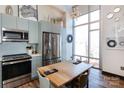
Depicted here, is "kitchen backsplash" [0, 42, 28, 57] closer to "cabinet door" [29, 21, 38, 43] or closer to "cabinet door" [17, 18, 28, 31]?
"cabinet door" [29, 21, 38, 43]

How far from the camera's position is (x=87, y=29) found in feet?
19.5

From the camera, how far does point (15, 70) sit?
3.25m

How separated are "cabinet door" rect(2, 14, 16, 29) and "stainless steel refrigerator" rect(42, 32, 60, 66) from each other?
1.13m

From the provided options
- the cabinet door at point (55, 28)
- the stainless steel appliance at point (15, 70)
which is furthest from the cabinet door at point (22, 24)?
the cabinet door at point (55, 28)

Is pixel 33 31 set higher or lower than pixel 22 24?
lower

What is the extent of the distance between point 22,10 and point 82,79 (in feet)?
10.9

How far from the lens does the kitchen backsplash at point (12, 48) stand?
11.3ft

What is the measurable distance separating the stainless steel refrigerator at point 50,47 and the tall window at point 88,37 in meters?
1.43

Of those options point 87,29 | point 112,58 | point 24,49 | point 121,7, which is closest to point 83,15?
point 87,29

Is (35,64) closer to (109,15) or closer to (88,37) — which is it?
(88,37)

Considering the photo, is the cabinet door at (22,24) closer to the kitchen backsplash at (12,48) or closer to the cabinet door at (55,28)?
the kitchen backsplash at (12,48)

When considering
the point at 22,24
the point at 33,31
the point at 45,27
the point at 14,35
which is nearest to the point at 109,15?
the point at 45,27

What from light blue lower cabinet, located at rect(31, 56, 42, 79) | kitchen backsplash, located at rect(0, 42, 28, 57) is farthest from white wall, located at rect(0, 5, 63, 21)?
light blue lower cabinet, located at rect(31, 56, 42, 79)

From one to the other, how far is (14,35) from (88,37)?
376 cm
